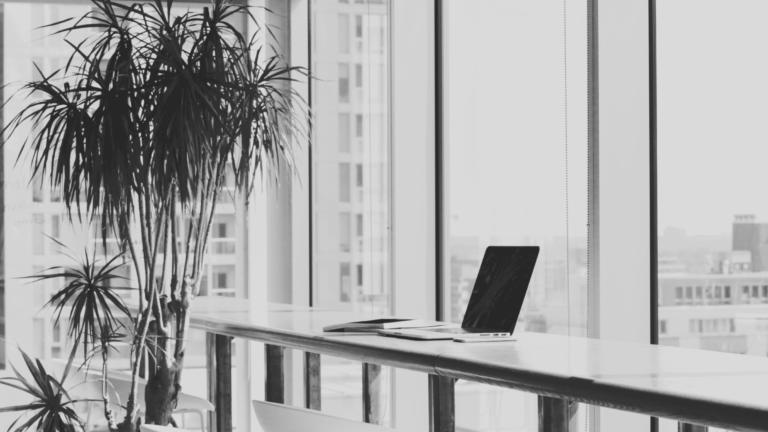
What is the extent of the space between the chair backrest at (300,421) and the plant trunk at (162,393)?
0.74m

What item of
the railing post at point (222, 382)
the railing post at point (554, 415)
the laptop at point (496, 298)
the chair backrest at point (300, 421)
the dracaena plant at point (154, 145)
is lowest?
the railing post at point (222, 382)

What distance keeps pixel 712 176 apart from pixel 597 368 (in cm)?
98

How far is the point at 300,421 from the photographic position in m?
1.91

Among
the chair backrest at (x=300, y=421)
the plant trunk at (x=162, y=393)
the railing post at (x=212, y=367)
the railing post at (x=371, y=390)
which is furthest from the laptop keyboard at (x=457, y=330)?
the railing post at (x=212, y=367)

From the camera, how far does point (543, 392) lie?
152 centimetres

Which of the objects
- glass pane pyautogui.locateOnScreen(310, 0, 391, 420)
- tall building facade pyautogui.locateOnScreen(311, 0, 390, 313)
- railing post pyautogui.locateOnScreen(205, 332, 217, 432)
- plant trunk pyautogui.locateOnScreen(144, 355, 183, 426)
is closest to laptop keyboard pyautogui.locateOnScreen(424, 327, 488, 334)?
plant trunk pyautogui.locateOnScreen(144, 355, 183, 426)

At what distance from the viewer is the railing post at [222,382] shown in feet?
9.70

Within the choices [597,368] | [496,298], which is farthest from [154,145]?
[597,368]

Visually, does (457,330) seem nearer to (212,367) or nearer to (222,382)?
(222,382)

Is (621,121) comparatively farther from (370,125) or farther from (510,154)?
(370,125)

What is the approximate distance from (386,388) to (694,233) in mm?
2308

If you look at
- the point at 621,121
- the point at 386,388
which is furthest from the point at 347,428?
the point at 386,388

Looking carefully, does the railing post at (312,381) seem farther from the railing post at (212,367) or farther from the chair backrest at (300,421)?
the chair backrest at (300,421)

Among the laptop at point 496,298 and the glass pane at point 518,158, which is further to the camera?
the glass pane at point 518,158
